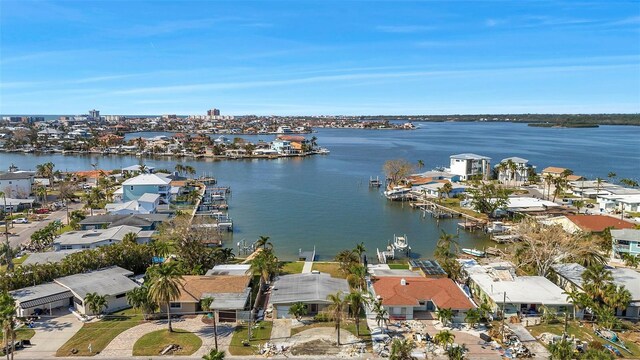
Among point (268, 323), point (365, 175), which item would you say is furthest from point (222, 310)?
point (365, 175)

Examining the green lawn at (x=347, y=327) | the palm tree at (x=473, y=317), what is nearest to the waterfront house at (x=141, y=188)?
the green lawn at (x=347, y=327)

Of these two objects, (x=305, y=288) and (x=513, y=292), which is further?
(x=305, y=288)

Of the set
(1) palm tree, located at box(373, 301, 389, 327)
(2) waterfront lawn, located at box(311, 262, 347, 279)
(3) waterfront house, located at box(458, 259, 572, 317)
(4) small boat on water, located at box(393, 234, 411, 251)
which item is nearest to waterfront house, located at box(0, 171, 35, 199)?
(2) waterfront lawn, located at box(311, 262, 347, 279)

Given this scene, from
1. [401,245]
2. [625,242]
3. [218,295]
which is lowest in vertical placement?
[401,245]

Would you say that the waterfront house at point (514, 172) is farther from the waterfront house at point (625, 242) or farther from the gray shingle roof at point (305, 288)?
the gray shingle roof at point (305, 288)

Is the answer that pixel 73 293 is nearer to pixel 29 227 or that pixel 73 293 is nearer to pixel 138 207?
pixel 138 207

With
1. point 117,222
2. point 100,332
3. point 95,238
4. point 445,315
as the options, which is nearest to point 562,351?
point 445,315

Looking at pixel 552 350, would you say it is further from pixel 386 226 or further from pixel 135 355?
pixel 386 226
